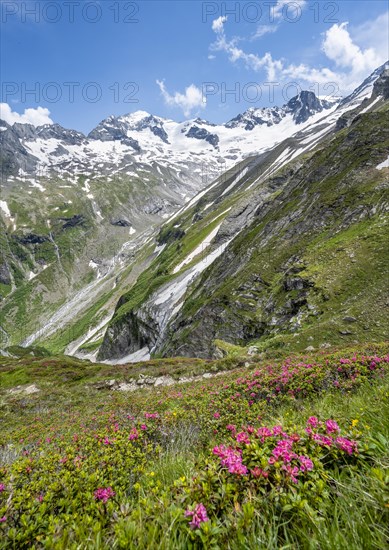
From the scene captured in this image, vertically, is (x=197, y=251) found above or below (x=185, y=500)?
below

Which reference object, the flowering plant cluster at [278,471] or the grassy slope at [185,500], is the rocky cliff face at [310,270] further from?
the flowering plant cluster at [278,471]

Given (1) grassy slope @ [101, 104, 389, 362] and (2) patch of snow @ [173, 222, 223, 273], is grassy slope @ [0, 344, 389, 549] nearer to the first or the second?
(1) grassy slope @ [101, 104, 389, 362]

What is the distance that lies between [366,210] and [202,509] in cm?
3562

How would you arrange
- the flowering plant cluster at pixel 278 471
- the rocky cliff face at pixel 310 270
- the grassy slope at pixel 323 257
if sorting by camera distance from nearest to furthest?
1. the flowering plant cluster at pixel 278 471
2. the grassy slope at pixel 323 257
3. the rocky cliff face at pixel 310 270

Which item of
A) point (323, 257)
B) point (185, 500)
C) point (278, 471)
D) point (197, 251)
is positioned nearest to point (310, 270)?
point (323, 257)

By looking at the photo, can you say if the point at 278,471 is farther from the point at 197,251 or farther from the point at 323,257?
the point at 197,251

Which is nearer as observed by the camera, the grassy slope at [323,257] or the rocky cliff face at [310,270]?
the grassy slope at [323,257]

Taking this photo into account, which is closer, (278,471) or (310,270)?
(278,471)

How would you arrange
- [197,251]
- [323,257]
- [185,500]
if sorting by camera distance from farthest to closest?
[197,251]
[323,257]
[185,500]

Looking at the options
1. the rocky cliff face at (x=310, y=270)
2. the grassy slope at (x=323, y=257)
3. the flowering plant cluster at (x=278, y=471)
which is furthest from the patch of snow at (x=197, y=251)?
the flowering plant cluster at (x=278, y=471)

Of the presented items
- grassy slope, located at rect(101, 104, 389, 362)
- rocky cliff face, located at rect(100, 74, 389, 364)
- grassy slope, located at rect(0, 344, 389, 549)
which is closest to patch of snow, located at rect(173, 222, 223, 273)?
rocky cliff face, located at rect(100, 74, 389, 364)

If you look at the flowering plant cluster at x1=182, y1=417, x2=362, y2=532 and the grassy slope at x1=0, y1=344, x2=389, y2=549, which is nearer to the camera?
the grassy slope at x1=0, y1=344, x2=389, y2=549

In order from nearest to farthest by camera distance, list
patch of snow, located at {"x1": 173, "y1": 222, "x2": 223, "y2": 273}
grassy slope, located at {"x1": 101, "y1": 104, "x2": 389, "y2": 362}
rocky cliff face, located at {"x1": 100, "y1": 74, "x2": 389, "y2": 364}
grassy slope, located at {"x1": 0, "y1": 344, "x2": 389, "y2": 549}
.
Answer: grassy slope, located at {"x1": 0, "y1": 344, "x2": 389, "y2": 549}, grassy slope, located at {"x1": 101, "y1": 104, "x2": 389, "y2": 362}, rocky cliff face, located at {"x1": 100, "y1": 74, "x2": 389, "y2": 364}, patch of snow, located at {"x1": 173, "y1": 222, "x2": 223, "y2": 273}

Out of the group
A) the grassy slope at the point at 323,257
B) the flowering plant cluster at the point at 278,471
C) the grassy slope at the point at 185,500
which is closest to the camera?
the grassy slope at the point at 185,500
